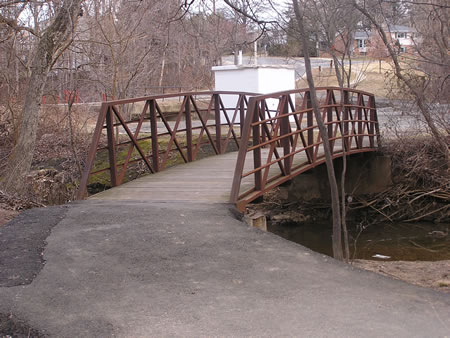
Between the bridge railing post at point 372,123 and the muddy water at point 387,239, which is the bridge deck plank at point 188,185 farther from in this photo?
the bridge railing post at point 372,123

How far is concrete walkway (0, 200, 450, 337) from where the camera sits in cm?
350

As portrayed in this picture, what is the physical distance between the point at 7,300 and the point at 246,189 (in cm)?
426

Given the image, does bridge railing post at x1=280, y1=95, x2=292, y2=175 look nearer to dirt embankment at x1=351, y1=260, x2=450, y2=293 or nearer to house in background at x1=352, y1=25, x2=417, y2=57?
dirt embankment at x1=351, y1=260, x2=450, y2=293

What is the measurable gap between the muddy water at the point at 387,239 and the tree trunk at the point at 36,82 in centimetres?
589

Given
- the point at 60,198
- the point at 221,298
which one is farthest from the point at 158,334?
the point at 60,198

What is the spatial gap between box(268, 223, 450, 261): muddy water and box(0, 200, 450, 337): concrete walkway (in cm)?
604

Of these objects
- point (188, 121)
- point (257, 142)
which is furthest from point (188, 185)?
point (188, 121)

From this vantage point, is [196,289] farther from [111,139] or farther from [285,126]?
[285,126]

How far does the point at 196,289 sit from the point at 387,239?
915 centimetres

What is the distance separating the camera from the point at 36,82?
11.5m

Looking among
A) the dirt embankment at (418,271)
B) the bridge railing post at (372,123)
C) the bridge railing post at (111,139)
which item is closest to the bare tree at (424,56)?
the bridge railing post at (372,123)

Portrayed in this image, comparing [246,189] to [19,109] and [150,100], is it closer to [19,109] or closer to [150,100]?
[150,100]

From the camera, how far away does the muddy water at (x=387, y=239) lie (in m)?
11.2

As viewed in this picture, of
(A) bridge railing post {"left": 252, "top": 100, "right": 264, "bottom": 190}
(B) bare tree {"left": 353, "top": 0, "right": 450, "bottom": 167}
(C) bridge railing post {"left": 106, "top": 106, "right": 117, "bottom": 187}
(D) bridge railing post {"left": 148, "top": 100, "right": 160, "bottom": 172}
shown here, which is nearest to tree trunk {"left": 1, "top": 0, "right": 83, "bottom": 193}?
(D) bridge railing post {"left": 148, "top": 100, "right": 160, "bottom": 172}
